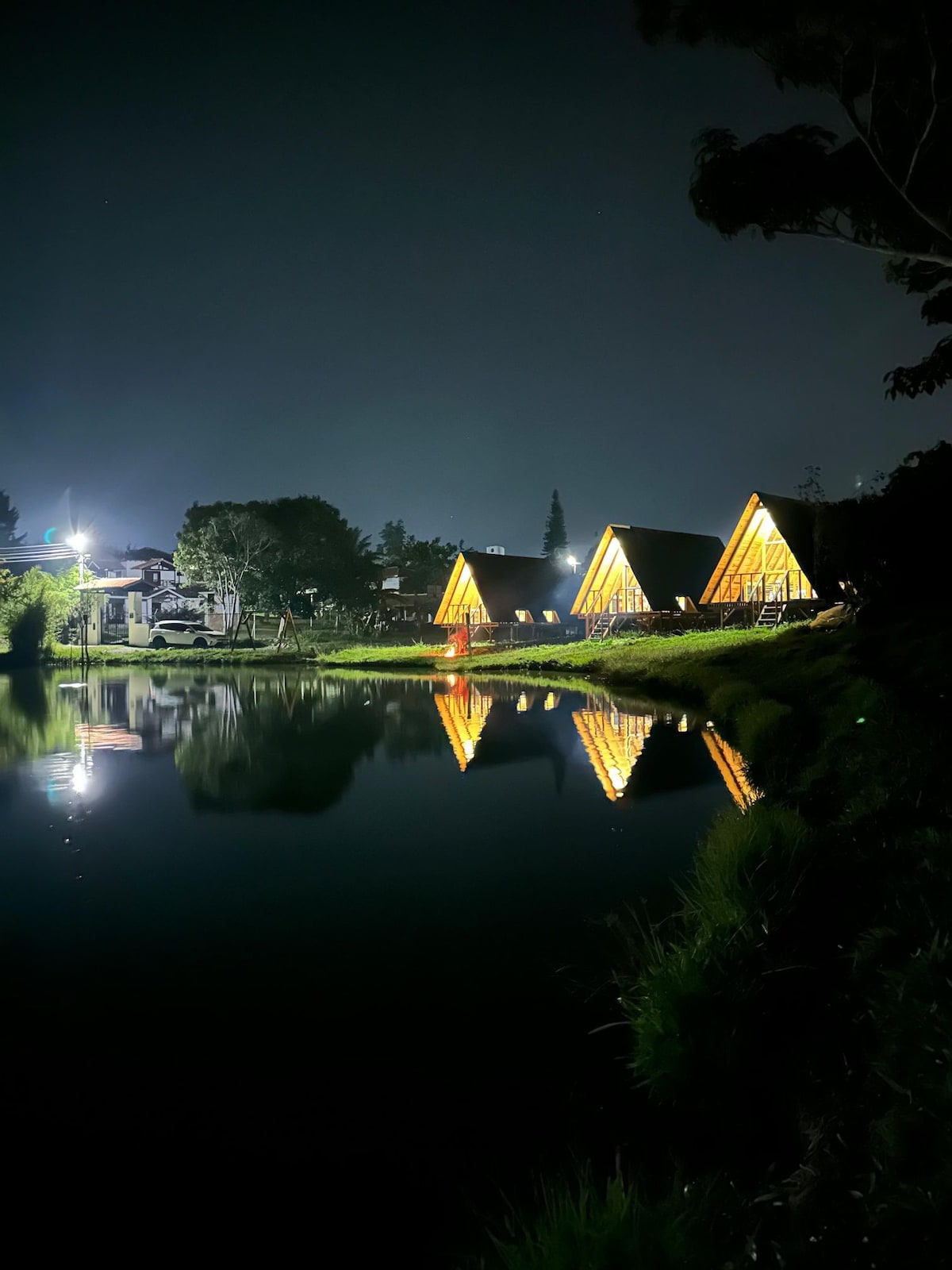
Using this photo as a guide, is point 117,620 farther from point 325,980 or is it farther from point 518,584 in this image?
point 325,980

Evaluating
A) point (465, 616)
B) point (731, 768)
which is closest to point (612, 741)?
Result: point (731, 768)

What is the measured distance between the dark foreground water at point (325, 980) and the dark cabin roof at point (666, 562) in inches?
1153

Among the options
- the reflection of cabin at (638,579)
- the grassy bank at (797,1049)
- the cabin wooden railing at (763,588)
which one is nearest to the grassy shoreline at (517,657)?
the reflection of cabin at (638,579)

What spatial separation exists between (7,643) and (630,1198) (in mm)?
40598

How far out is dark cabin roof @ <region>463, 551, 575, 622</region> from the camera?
43.9 m

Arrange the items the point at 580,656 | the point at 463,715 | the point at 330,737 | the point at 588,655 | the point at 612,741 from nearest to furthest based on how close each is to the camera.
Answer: the point at 612,741, the point at 330,737, the point at 463,715, the point at 588,655, the point at 580,656

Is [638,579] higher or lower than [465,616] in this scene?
lower

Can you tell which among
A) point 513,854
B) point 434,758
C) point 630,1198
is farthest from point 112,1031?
point 434,758

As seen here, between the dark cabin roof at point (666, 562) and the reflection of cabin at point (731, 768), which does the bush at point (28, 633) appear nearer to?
the dark cabin roof at point (666, 562)

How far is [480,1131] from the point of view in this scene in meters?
2.84

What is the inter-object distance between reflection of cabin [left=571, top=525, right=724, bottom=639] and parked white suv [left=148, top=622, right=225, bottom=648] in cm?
2316

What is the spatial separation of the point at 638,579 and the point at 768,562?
20.4 ft

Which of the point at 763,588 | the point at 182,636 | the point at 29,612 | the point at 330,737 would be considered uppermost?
the point at 182,636

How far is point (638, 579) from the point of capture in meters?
38.0
